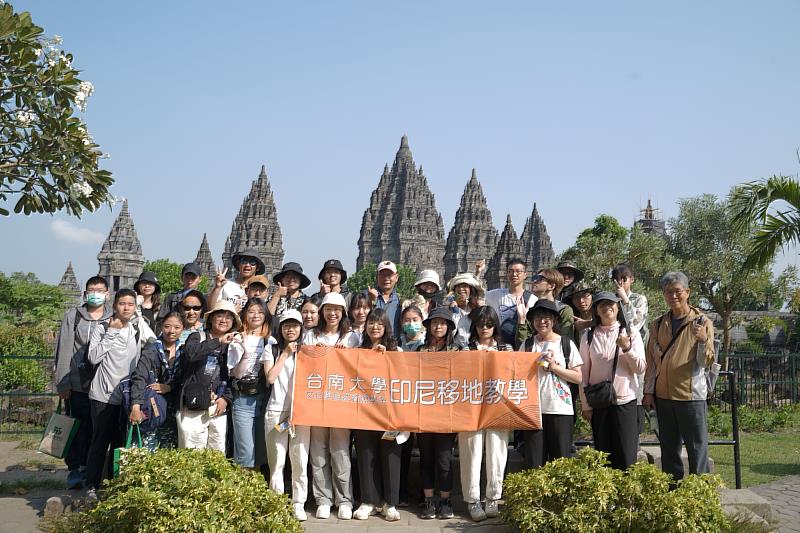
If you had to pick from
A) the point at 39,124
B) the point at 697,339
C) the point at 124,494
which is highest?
the point at 39,124

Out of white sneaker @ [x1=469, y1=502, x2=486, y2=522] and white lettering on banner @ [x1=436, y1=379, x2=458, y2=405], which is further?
white lettering on banner @ [x1=436, y1=379, x2=458, y2=405]

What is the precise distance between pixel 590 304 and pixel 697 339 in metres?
1.18

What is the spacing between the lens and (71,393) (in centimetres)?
616

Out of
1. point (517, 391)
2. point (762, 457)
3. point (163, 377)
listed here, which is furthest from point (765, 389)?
point (163, 377)

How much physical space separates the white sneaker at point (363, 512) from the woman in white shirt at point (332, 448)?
0.19 ft

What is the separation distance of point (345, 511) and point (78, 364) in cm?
276

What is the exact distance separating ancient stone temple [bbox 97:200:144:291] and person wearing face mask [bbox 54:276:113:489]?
73.0m

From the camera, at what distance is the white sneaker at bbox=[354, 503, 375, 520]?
5.41 m

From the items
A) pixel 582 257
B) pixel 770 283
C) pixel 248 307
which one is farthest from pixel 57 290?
pixel 248 307

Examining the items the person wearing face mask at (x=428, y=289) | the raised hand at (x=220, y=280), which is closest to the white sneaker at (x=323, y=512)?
the person wearing face mask at (x=428, y=289)

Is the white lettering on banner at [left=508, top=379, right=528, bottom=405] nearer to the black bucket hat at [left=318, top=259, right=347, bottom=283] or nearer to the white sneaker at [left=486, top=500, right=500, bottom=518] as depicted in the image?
the white sneaker at [left=486, top=500, right=500, bottom=518]

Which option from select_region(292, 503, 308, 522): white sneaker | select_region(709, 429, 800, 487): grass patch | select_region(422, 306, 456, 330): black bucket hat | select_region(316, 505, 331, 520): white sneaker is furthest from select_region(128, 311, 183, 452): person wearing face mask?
select_region(709, 429, 800, 487): grass patch

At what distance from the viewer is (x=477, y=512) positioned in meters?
5.31

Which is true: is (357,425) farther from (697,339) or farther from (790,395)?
(790,395)
